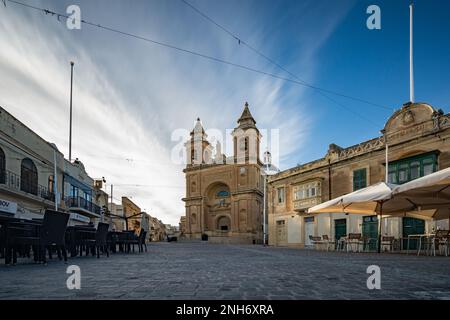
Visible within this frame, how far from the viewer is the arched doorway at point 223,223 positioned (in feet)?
183

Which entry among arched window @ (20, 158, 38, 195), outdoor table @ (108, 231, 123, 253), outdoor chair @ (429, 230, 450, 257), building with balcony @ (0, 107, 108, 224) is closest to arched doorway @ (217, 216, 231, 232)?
building with balcony @ (0, 107, 108, 224)

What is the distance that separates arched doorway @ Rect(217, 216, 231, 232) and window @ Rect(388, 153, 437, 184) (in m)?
38.5

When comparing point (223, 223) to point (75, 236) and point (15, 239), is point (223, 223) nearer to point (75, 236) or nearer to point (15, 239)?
point (75, 236)

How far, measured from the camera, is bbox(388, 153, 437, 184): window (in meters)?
17.6

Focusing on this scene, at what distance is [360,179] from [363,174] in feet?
1.37

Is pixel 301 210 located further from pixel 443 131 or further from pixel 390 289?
pixel 390 289

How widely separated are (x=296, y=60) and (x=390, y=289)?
10372 millimetres

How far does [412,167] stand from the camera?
18578 millimetres

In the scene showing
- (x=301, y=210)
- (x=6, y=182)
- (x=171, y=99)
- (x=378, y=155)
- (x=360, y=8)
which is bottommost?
(x=301, y=210)

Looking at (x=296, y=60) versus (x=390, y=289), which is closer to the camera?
(x=390, y=289)

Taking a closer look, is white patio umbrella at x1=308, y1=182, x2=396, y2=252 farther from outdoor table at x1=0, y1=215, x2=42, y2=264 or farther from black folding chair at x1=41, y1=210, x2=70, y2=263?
outdoor table at x1=0, y1=215, x2=42, y2=264

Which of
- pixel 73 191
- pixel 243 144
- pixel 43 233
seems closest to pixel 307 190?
pixel 73 191
